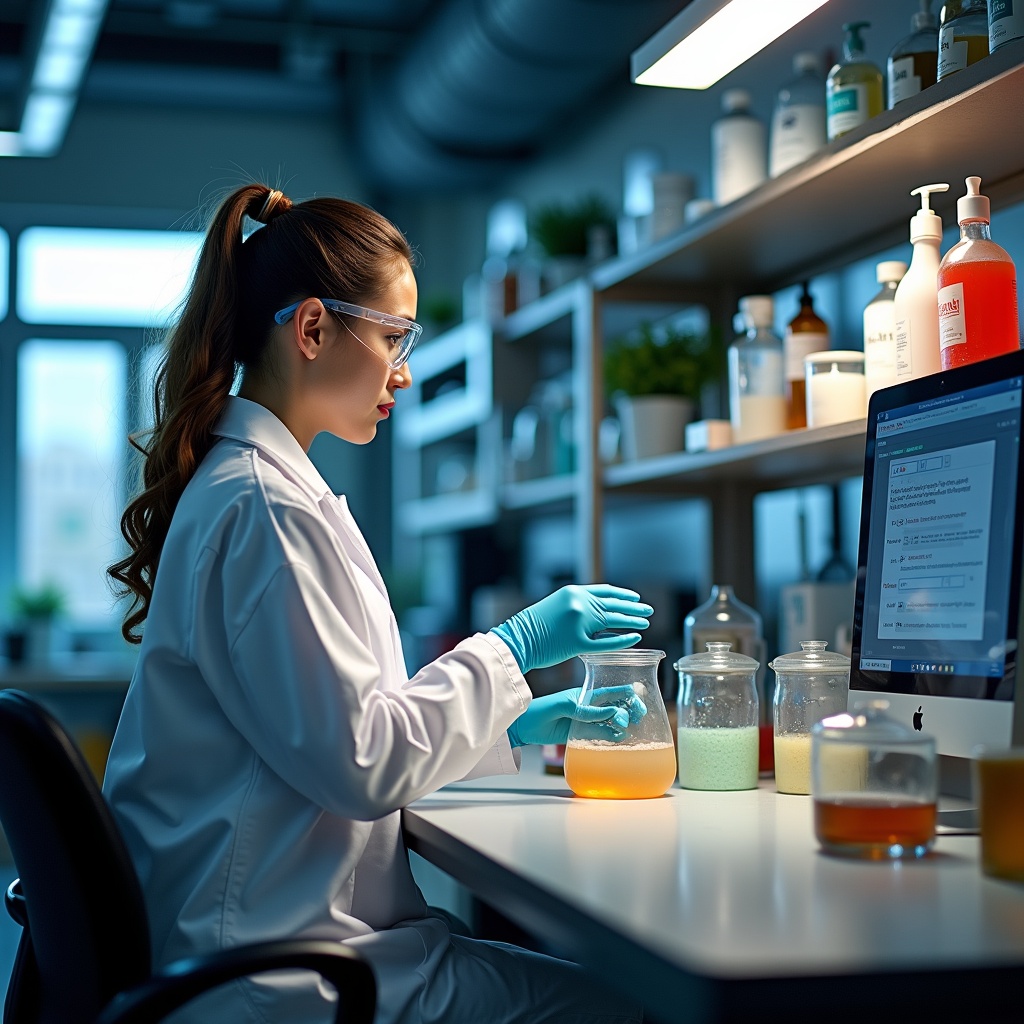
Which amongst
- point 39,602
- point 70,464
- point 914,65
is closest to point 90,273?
point 70,464

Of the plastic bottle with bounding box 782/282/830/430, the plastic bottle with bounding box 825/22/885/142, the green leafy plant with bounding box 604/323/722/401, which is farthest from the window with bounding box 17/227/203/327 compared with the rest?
the plastic bottle with bounding box 825/22/885/142

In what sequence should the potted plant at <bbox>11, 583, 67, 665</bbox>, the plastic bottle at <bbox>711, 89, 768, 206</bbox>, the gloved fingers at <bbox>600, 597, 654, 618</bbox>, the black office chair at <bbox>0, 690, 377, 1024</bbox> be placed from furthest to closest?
the potted plant at <bbox>11, 583, 67, 665</bbox>
the plastic bottle at <bbox>711, 89, 768, 206</bbox>
the gloved fingers at <bbox>600, 597, 654, 618</bbox>
the black office chair at <bbox>0, 690, 377, 1024</bbox>

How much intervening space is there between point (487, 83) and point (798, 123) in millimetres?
1866

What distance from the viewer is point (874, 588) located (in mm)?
1434

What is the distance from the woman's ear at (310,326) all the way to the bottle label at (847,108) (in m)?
0.87

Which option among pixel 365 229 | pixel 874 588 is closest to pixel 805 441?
pixel 874 588

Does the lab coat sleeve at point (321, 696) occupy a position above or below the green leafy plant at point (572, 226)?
below

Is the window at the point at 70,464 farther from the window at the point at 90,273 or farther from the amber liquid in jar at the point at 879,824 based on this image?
the amber liquid in jar at the point at 879,824

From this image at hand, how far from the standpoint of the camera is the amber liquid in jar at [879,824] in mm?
1097

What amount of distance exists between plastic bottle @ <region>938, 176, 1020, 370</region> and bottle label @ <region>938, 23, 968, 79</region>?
18 centimetres

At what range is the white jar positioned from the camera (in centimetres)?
186

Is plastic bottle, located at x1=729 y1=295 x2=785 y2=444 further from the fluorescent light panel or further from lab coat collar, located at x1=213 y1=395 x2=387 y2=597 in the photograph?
lab coat collar, located at x1=213 y1=395 x2=387 y2=597

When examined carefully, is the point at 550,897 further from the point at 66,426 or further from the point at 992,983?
the point at 66,426

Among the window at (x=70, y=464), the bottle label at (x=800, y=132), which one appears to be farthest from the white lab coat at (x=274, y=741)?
the window at (x=70, y=464)
